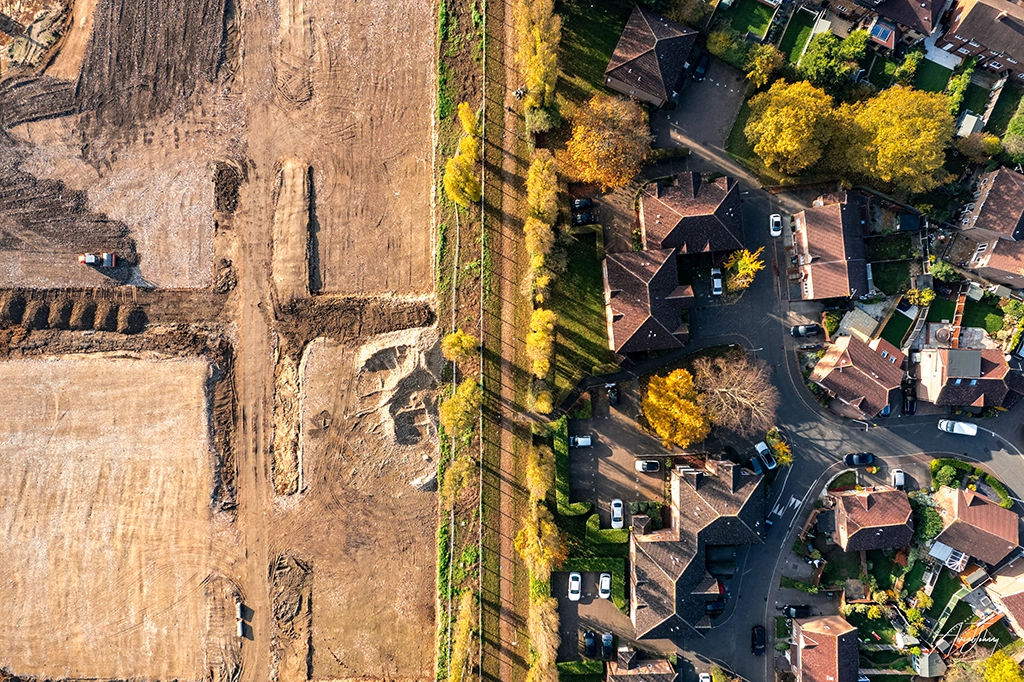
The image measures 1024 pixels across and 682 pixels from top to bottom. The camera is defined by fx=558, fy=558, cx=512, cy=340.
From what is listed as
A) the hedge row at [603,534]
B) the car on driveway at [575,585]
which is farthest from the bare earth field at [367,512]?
the hedge row at [603,534]

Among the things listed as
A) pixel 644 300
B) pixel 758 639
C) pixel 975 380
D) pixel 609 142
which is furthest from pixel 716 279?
pixel 758 639

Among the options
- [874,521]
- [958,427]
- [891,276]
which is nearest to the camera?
[874,521]

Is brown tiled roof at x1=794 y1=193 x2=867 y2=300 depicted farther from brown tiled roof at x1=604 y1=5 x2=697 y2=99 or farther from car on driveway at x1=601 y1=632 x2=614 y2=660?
car on driveway at x1=601 y1=632 x2=614 y2=660

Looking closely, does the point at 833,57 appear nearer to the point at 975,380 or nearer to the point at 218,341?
the point at 975,380

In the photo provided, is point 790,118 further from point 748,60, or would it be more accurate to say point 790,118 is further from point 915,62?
point 915,62

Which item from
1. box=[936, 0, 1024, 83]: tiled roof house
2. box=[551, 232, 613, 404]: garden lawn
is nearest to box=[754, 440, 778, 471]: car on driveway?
box=[551, 232, 613, 404]: garden lawn

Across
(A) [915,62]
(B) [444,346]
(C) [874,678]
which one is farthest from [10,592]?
(A) [915,62]
